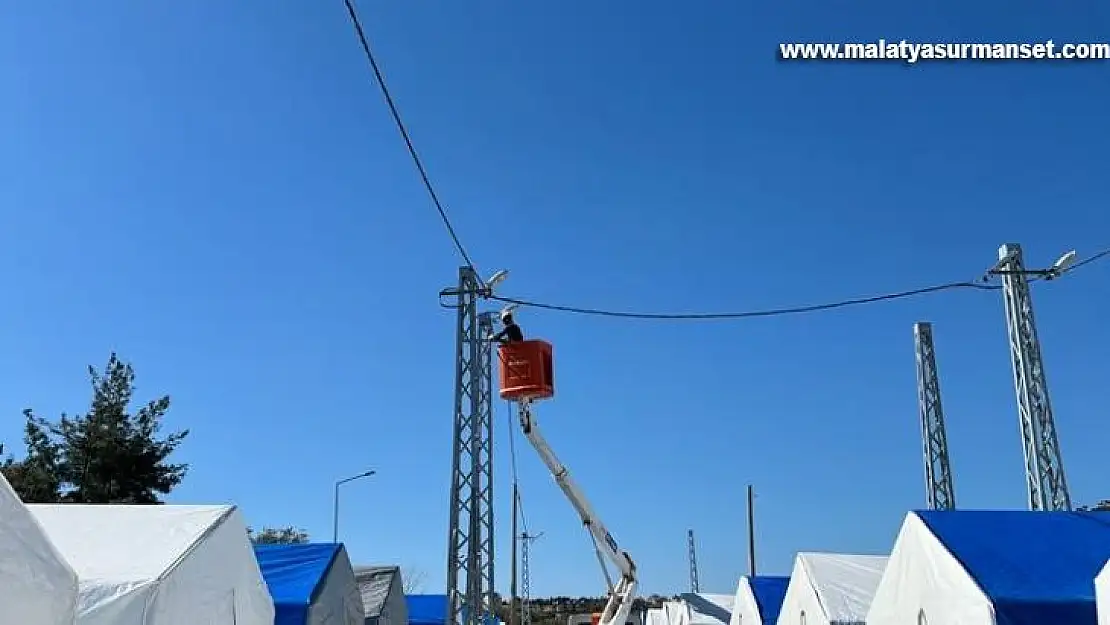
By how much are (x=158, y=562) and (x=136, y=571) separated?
348mm

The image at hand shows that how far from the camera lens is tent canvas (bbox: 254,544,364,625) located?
17.1 meters

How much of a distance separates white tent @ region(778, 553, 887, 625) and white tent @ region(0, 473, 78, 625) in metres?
15.2

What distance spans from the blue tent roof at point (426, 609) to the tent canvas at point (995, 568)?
1884 centimetres

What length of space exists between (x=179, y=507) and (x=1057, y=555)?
11.7 meters

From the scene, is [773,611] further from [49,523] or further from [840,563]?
[49,523]

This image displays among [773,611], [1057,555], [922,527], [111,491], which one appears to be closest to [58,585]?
[922,527]

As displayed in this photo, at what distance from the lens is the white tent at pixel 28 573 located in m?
7.68

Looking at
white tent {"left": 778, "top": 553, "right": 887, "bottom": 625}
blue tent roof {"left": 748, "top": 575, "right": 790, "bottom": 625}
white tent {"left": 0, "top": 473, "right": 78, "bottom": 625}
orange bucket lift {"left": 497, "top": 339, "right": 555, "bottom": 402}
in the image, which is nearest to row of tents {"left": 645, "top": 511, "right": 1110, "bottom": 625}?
white tent {"left": 778, "top": 553, "right": 887, "bottom": 625}

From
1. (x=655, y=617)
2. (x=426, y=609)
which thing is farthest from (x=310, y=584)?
(x=655, y=617)

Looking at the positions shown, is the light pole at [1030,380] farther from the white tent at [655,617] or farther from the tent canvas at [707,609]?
the white tent at [655,617]

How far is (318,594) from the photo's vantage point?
696 inches

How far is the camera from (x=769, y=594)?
2750cm

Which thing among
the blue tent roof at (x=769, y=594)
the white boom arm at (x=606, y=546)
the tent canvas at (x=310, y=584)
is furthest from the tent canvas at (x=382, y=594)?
the blue tent roof at (x=769, y=594)

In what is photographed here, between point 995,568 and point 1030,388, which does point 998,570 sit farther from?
point 1030,388
